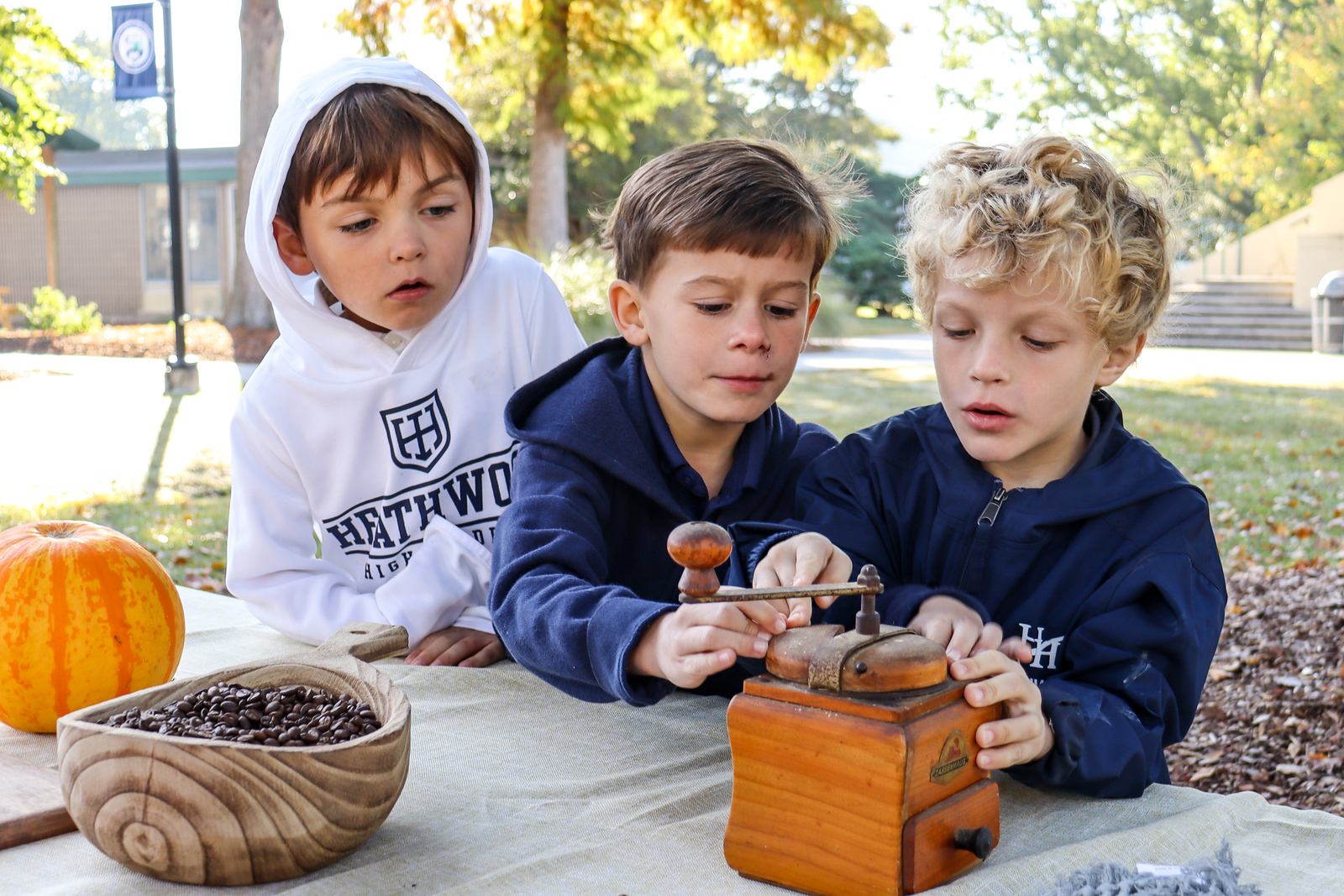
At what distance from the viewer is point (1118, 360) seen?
75.5 inches

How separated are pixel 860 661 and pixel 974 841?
0.25m

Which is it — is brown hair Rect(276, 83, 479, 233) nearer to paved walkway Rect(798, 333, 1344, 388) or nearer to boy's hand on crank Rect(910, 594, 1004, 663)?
boy's hand on crank Rect(910, 594, 1004, 663)

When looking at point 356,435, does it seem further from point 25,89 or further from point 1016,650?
point 25,89

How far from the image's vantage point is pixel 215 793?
119 cm

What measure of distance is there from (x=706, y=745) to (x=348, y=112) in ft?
4.80

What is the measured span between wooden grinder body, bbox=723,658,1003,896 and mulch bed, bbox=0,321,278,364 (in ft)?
41.9

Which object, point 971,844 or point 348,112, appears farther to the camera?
point 348,112

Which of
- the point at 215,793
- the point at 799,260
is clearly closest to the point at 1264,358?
the point at 799,260

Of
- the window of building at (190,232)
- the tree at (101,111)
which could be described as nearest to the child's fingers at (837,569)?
the window of building at (190,232)

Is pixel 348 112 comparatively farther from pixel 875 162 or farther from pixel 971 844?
pixel 875 162

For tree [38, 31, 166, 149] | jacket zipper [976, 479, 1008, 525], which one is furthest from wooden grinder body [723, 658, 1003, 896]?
tree [38, 31, 166, 149]

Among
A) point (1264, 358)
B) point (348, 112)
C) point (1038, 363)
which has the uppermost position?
point (348, 112)

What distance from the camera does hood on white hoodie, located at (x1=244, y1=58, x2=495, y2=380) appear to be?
241 centimetres

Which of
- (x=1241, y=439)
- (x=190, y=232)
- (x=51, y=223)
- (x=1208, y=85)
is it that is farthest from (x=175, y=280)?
(x=1208, y=85)
